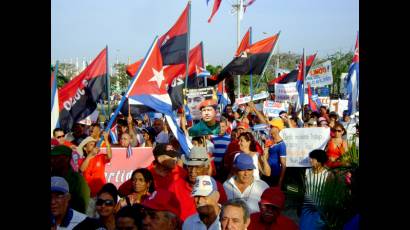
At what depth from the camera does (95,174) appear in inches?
243

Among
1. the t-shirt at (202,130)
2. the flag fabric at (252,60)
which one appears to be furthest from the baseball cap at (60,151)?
the flag fabric at (252,60)

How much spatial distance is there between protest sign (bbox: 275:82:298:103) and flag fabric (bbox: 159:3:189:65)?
660 cm

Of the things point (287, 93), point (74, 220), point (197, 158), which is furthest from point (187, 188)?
point (287, 93)

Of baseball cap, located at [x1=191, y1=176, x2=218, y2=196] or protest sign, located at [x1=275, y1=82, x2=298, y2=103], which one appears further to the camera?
protest sign, located at [x1=275, y1=82, x2=298, y2=103]

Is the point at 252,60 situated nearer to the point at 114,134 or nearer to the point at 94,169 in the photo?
the point at 114,134

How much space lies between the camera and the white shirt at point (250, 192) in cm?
516

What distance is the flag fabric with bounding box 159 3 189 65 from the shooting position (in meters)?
9.02

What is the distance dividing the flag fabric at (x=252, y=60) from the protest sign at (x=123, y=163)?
3.97 m

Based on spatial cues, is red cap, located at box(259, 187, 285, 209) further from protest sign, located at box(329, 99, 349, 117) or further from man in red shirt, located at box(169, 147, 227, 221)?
protest sign, located at box(329, 99, 349, 117)

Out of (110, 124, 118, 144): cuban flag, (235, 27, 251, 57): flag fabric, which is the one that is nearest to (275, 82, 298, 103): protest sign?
(235, 27, 251, 57): flag fabric

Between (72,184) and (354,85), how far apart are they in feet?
27.2
